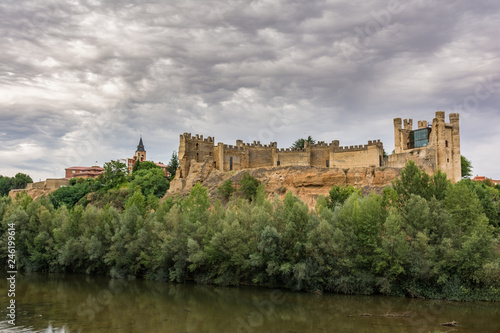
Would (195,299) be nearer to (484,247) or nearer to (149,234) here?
(149,234)

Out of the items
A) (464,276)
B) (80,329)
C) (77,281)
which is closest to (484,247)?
(464,276)

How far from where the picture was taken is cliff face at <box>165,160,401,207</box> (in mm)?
44531

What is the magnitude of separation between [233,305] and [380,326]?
8.74 meters

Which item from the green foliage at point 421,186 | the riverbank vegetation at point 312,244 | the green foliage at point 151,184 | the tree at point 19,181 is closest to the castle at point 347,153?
the green foliage at point 151,184

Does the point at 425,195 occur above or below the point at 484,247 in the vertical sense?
above

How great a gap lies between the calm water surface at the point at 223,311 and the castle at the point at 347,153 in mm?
24256

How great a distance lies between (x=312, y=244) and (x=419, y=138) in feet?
91.4

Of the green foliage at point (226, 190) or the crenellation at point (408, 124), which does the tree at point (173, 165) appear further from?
Result: the crenellation at point (408, 124)

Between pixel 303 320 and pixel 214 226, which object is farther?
pixel 214 226

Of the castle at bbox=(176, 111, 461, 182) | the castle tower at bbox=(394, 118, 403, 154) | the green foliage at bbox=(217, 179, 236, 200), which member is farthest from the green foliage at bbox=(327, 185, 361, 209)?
the castle tower at bbox=(394, 118, 403, 154)

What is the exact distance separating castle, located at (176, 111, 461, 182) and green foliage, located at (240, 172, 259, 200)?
580 cm

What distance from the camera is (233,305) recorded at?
2462cm

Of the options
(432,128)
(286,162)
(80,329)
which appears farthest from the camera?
(286,162)

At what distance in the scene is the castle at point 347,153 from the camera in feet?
149
